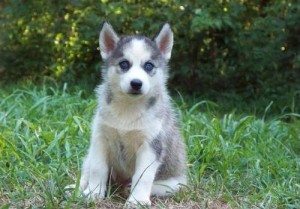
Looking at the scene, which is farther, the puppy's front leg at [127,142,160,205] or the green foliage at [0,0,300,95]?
the green foliage at [0,0,300,95]

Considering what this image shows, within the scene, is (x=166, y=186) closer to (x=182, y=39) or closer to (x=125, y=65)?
Result: (x=125, y=65)

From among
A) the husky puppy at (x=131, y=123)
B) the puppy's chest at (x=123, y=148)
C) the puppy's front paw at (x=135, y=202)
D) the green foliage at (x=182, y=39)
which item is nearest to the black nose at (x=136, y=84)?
the husky puppy at (x=131, y=123)

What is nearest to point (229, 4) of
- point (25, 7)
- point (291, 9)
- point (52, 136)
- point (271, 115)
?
point (291, 9)

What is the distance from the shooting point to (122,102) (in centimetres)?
488

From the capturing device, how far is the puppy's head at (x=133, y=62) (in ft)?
15.4

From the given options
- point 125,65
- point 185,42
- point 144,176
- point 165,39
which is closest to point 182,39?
point 185,42

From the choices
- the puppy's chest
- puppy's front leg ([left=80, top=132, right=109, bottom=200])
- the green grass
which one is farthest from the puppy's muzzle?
the green grass

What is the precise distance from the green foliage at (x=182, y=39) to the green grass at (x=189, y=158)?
93.8 inches

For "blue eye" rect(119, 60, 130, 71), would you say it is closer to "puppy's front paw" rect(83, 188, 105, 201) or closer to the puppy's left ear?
the puppy's left ear

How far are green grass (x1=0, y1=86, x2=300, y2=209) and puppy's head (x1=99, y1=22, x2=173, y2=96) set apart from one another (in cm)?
93

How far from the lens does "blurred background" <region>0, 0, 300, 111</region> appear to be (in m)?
9.89

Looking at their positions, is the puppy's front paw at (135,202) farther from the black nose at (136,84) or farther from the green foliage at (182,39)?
the green foliage at (182,39)

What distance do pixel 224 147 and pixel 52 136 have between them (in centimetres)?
176

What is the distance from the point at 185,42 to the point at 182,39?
95 mm
